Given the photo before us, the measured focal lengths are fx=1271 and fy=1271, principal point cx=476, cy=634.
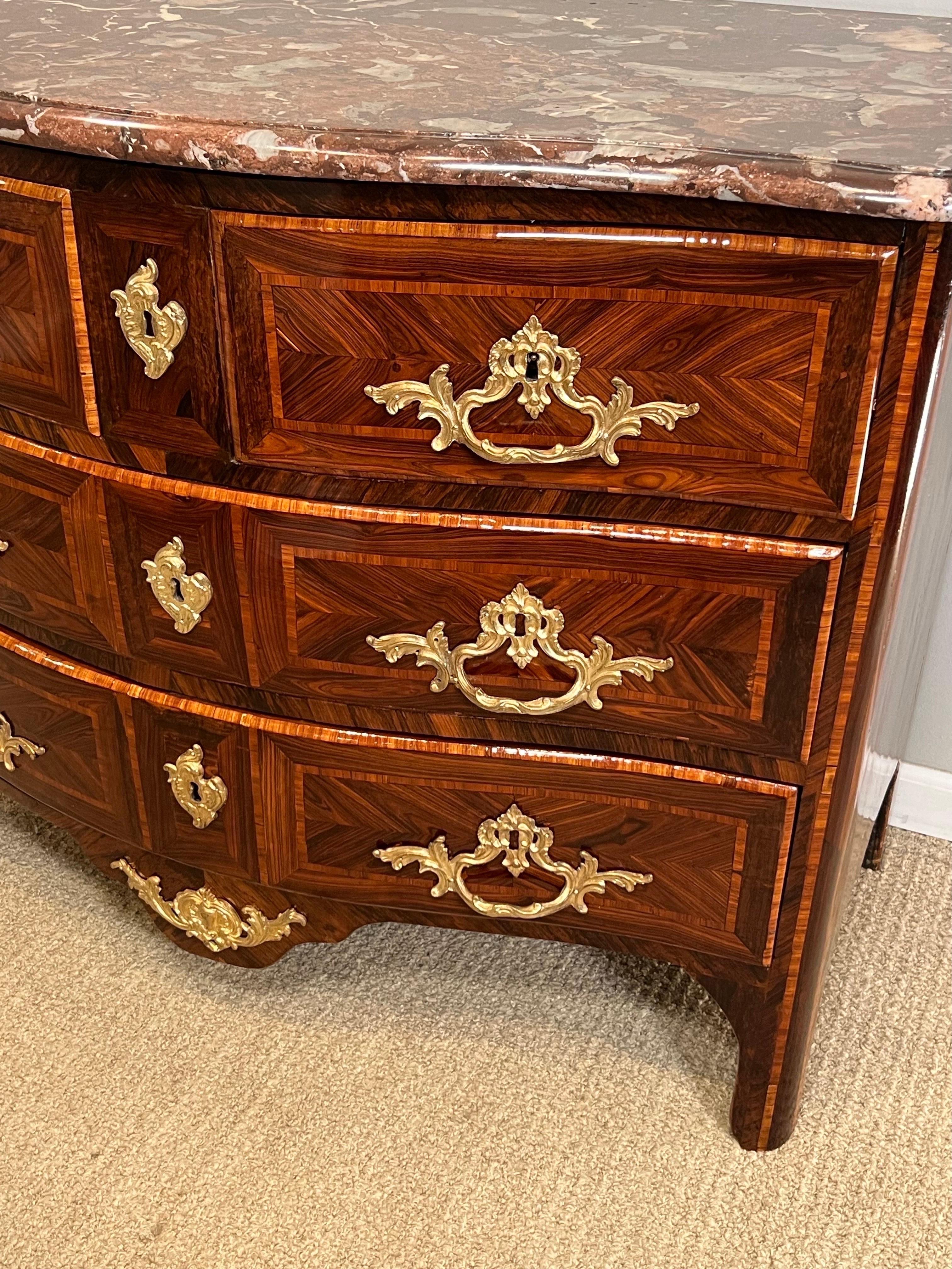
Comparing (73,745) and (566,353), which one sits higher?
(566,353)

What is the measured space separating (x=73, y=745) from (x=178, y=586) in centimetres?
26

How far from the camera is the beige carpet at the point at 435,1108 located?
42.8 inches

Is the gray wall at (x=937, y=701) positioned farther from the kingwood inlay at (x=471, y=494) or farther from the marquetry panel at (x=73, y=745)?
the marquetry panel at (x=73, y=745)

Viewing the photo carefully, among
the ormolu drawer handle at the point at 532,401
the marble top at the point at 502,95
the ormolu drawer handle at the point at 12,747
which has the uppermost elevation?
the marble top at the point at 502,95

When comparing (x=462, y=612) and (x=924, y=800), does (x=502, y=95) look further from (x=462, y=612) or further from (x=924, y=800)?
(x=924, y=800)

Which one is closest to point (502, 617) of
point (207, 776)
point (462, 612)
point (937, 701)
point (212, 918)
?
point (462, 612)

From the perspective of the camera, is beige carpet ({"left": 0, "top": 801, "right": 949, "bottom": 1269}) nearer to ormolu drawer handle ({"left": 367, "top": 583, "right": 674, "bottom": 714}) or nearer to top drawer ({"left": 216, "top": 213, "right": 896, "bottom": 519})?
ormolu drawer handle ({"left": 367, "top": 583, "right": 674, "bottom": 714})

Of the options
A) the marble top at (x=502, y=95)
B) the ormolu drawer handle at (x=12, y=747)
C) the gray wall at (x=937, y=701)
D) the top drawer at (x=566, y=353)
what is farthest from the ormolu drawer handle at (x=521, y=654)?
the gray wall at (x=937, y=701)

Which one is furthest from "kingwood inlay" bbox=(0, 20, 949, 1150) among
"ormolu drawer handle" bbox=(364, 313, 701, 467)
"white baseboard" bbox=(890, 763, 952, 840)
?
"white baseboard" bbox=(890, 763, 952, 840)

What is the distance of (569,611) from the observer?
0.96 meters

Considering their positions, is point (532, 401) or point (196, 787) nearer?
point (532, 401)

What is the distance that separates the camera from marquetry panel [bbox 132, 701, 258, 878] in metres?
1.09

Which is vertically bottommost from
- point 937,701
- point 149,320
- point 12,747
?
point 937,701

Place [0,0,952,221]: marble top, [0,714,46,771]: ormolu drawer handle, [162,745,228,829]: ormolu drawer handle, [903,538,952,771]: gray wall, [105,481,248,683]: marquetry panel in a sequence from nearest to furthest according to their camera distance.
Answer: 1. [0,0,952,221]: marble top
2. [105,481,248,683]: marquetry panel
3. [162,745,228,829]: ormolu drawer handle
4. [0,714,46,771]: ormolu drawer handle
5. [903,538,952,771]: gray wall
